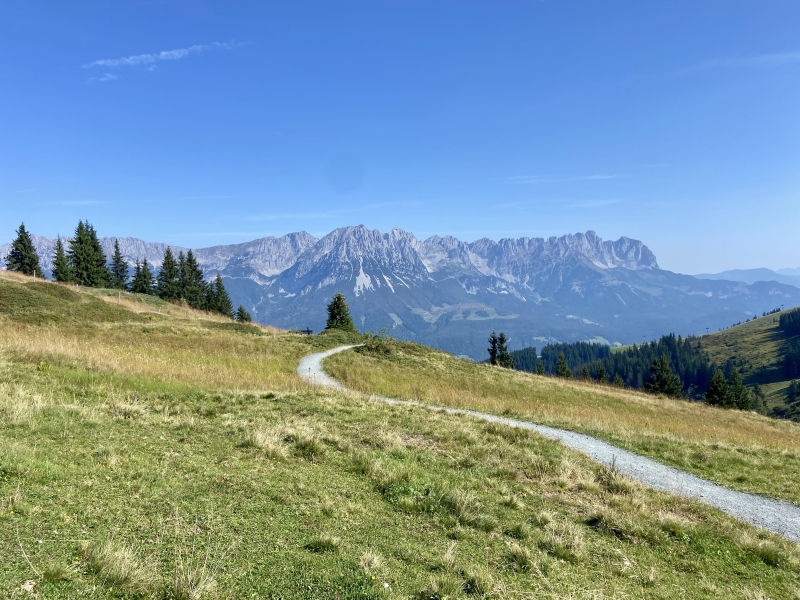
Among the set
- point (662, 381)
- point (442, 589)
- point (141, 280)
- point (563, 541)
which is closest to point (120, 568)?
point (442, 589)

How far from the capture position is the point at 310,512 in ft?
21.5

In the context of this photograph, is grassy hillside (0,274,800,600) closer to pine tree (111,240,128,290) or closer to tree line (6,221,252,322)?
tree line (6,221,252,322)

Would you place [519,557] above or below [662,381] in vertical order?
above

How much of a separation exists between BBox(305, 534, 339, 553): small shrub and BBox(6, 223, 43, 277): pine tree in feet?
298

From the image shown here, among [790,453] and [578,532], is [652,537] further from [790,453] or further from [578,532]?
[790,453]

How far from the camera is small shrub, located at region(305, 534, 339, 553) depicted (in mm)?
5555

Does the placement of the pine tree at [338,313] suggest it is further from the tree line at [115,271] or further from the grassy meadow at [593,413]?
the tree line at [115,271]

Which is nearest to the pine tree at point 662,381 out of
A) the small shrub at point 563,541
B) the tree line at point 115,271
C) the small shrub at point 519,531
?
the tree line at point 115,271

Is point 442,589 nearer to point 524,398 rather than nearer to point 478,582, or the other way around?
point 478,582

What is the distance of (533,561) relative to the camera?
19.6ft

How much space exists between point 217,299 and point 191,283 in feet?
25.1

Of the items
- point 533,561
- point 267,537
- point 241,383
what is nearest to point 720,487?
point 533,561

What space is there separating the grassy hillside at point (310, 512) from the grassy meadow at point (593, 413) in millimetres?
5086

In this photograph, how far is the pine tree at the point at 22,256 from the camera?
7162cm
